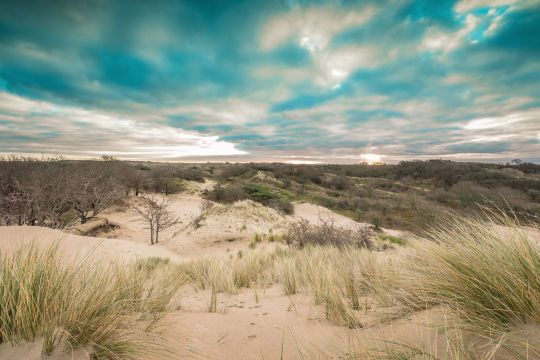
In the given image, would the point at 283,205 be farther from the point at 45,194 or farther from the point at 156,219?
the point at 45,194

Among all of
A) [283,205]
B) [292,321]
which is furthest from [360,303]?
[283,205]

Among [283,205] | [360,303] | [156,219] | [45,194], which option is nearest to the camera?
[360,303]

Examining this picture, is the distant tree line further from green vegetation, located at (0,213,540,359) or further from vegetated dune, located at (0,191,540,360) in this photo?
green vegetation, located at (0,213,540,359)

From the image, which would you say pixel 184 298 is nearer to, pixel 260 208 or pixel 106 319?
pixel 106 319

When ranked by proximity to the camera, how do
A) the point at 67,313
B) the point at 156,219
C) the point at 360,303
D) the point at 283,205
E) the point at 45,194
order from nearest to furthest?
the point at 67,313 → the point at 360,303 → the point at 45,194 → the point at 156,219 → the point at 283,205

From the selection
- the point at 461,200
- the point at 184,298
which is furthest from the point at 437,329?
the point at 461,200

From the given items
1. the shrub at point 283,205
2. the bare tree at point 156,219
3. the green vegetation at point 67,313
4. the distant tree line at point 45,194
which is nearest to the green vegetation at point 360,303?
the green vegetation at point 67,313

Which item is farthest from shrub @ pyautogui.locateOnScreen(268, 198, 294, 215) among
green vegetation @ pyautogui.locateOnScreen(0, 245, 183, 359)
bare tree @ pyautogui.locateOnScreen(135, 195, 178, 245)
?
green vegetation @ pyautogui.locateOnScreen(0, 245, 183, 359)

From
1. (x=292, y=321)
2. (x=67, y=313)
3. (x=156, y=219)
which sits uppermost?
(x=67, y=313)

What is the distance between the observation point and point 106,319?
1581 millimetres

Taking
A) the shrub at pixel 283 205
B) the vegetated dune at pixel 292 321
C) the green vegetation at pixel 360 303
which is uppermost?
the green vegetation at pixel 360 303

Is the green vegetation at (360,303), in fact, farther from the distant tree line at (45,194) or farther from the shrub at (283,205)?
the shrub at (283,205)

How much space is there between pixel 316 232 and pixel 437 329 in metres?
6.45

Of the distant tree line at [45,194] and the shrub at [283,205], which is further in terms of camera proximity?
the shrub at [283,205]
